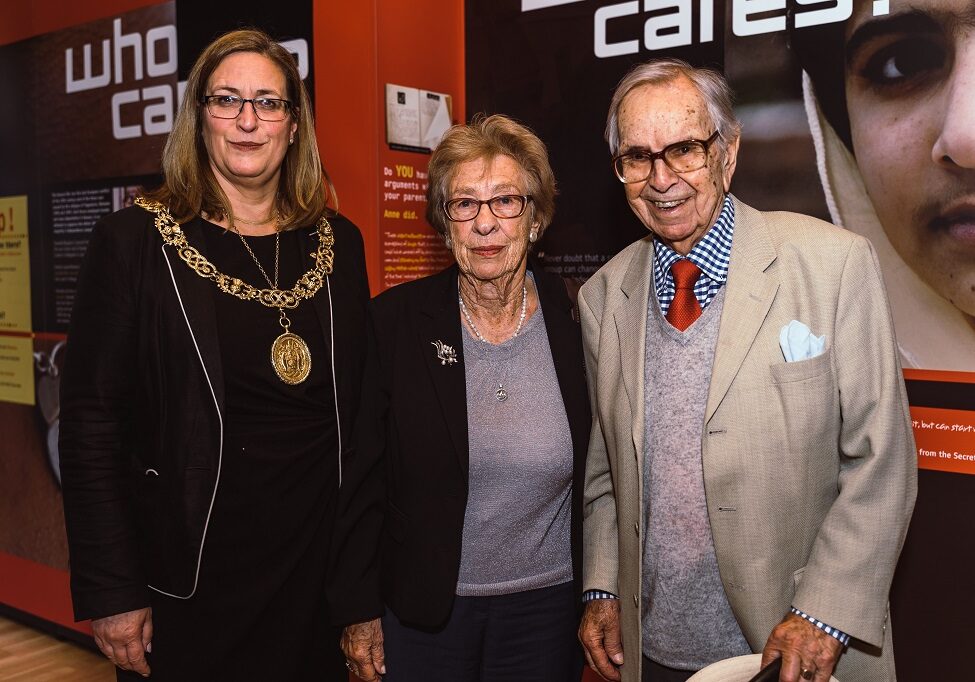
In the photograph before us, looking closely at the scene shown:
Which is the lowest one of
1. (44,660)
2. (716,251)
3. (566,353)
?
(44,660)

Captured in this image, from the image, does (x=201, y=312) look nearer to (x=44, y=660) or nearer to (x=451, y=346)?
(x=451, y=346)

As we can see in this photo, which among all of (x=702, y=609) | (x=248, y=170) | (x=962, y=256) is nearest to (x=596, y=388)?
(x=702, y=609)

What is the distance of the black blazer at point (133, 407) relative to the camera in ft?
6.48

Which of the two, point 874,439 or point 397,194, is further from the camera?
point 397,194

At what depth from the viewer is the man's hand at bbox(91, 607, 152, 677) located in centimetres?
202

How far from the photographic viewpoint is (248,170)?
2.10 metres

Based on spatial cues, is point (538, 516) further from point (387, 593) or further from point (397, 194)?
point (397, 194)

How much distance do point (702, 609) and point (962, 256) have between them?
4.83 ft

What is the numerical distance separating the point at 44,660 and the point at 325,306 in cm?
340

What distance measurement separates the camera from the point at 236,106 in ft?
6.88

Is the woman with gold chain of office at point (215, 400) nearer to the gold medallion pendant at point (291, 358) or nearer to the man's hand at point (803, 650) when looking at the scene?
the gold medallion pendant at point (291, 358)

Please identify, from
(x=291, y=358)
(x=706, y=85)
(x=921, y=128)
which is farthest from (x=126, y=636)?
(x=921, y=128)

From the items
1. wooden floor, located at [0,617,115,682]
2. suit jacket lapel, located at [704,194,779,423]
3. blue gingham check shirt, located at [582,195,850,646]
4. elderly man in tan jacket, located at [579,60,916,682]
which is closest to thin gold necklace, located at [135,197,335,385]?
elderly man in tan jacket, located at [579,60,916,682]

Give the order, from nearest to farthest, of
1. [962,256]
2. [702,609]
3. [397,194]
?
[702,609]
[962,256]
[397,194]
